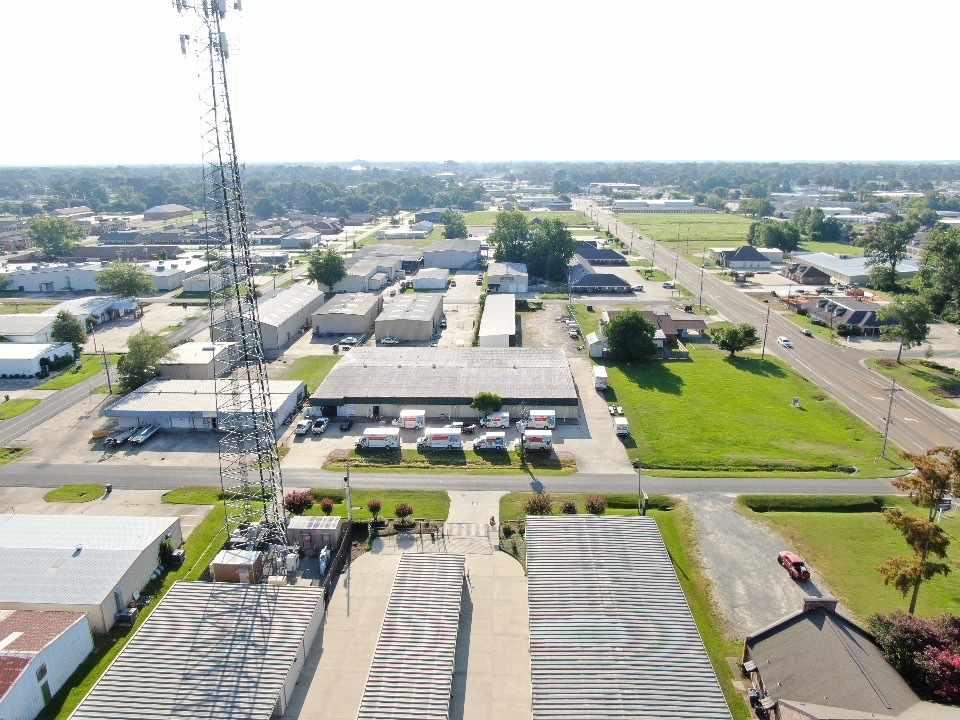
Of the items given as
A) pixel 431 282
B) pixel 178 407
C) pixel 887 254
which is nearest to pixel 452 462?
pixel 178 407

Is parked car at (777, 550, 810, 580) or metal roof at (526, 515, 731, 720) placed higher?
metal roof at (526, 515, 731, 720)

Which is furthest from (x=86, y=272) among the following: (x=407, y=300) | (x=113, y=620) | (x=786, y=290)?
(x=786, y=290)

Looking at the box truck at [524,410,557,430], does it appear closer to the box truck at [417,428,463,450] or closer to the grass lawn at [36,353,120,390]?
the box truck at [417,428,463,450]

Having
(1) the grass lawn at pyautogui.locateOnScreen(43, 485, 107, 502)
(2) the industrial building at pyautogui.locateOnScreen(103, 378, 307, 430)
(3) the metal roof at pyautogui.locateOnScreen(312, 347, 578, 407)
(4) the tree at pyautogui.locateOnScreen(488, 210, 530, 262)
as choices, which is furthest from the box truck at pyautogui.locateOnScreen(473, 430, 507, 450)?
(4) the tree at pyautogui.locateOnScreen(488, 210, 530, 262)

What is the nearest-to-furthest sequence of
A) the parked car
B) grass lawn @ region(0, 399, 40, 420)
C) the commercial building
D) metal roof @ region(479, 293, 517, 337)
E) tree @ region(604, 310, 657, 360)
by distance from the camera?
the parked car, grass lawn @ region(0, 399, 40, 420), tree @ region(604, 310, 657, 360), metal roof @ region(479, 293, 517, 337), the commercial building

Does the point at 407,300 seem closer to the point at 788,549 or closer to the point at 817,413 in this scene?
the point at 817,413

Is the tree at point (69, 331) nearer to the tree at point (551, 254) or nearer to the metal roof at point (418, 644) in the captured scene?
the metal roof at point (418, 644)

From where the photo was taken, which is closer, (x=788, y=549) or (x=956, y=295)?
(x=788, y=549)
